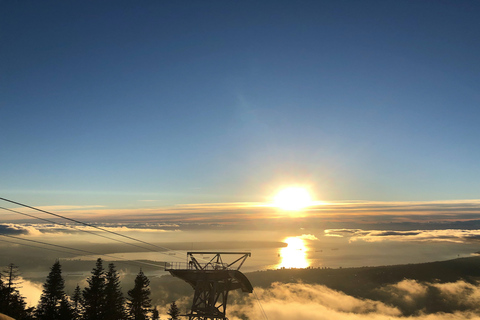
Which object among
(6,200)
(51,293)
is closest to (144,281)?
(51,293)

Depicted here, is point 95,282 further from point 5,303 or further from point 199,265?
point 199,265

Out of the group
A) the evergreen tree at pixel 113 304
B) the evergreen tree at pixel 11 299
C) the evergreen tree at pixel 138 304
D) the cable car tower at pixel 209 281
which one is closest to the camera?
the cable car tower at pixel 209 281

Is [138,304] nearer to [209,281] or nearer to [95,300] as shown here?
[95,300]

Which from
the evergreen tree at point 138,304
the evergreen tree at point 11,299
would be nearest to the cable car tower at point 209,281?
the evergreen tree at point 138,304

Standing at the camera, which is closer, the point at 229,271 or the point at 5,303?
the point at 229,271

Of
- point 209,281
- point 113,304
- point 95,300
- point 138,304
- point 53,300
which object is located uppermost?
point 209,281

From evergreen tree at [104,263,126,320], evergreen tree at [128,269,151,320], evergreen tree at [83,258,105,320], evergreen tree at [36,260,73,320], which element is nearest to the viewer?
evergreen tree at [104,263,126,320]

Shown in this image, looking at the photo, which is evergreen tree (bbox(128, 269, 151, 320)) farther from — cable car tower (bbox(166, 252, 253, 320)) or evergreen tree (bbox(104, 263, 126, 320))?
cable car tower (bbox(166, 252, 253, 320))

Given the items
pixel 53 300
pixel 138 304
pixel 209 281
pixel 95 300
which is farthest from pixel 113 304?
pixel 209 281

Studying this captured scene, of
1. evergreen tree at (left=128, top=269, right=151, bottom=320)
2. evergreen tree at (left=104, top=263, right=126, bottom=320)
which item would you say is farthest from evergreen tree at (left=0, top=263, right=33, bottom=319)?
evergreen tree at (left=128, top=269, right=151, bottom=320)

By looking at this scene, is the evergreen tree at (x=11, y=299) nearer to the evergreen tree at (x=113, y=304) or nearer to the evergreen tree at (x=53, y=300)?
the evergreen tree at (x=53, y=300)

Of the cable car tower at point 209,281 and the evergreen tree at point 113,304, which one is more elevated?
the cable car tower at point 209,281
